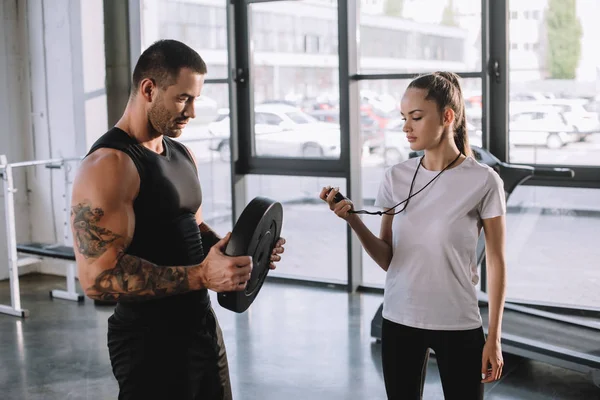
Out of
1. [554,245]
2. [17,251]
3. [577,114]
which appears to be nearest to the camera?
[577,114]

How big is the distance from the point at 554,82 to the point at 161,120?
2976 mm

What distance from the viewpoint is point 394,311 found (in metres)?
1.98

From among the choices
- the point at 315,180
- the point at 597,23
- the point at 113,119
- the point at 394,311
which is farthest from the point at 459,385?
the point at 113,119

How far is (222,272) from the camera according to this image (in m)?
1.72

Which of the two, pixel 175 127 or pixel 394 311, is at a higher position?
pixel 175 127

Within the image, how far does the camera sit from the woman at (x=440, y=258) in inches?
75.2

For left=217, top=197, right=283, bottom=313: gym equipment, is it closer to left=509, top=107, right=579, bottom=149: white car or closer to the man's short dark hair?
the man's short dark hair

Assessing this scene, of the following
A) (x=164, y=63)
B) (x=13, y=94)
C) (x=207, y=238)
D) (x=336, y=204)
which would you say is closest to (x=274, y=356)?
(x=207, y=238)

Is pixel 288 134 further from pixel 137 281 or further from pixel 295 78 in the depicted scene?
pixel 137 281

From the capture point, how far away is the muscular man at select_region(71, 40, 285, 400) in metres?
1.73

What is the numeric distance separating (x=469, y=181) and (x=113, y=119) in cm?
393

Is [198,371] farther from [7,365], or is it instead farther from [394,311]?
[7,365]

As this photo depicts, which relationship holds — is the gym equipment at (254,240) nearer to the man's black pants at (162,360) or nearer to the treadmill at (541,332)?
the man's black pants at (162,360)

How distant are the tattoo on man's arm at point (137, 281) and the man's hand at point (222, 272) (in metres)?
0.04
